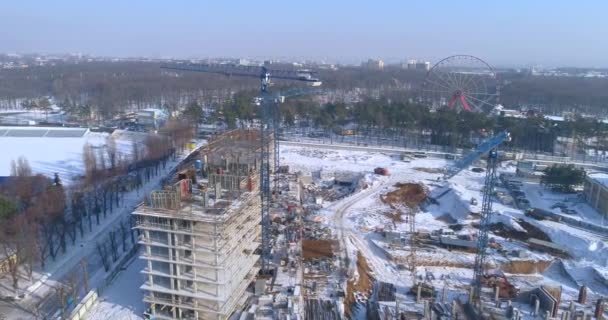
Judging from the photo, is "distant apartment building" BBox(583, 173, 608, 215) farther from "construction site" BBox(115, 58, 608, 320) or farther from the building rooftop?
the building rooftop

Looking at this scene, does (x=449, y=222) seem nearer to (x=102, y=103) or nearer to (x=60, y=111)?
(x=102, y=103)

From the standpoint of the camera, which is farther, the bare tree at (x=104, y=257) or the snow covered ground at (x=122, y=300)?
the bare tree at (x=104, y=257)

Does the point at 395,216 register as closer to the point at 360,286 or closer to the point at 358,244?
the point at 358,244

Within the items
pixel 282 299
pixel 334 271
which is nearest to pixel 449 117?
pixel 334 271

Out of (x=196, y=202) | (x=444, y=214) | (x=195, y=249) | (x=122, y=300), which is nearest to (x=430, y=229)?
(x=444, y=214)

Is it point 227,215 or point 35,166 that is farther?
point 35,166

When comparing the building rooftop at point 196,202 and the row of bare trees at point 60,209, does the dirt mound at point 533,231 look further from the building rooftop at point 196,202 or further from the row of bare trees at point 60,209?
the row of bare trees at point 60,209

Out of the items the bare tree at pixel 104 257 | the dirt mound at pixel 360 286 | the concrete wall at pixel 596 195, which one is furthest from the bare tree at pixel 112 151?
the concrete wall at pixel 596 195
